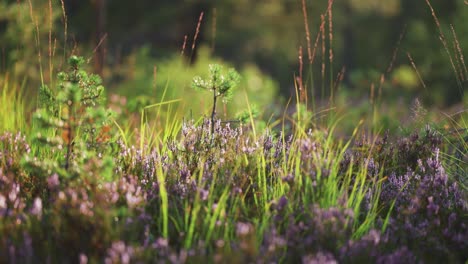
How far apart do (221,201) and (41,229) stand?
93 centimetres

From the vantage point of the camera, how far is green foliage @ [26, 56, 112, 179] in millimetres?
3207

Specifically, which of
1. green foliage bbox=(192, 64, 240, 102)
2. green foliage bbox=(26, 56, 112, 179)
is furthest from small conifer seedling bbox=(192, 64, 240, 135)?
green foliage bbox=(26, 56, 112, 179)

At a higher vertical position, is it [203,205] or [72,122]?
[72,122]

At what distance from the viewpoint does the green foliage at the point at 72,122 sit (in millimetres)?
3207

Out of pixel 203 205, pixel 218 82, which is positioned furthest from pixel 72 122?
pixel 218 82

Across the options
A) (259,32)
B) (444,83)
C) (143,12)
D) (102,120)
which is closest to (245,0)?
(259,32)

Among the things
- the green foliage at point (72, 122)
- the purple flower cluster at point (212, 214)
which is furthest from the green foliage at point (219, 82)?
the green foliage at point (72, 122)

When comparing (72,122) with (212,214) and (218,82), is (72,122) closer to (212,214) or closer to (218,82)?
(212,214)

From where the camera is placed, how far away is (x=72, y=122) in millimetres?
3424

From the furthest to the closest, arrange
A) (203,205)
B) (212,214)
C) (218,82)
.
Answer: (218,82), (212,214), (203,205)

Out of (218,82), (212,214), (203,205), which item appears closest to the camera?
(203,205)

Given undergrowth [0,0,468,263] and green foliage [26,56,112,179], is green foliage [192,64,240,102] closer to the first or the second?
undergrowth [0,0,468,263]

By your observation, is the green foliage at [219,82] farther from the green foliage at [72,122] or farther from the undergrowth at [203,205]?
the green foliage at [72,122]

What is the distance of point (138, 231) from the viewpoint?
3062mm
